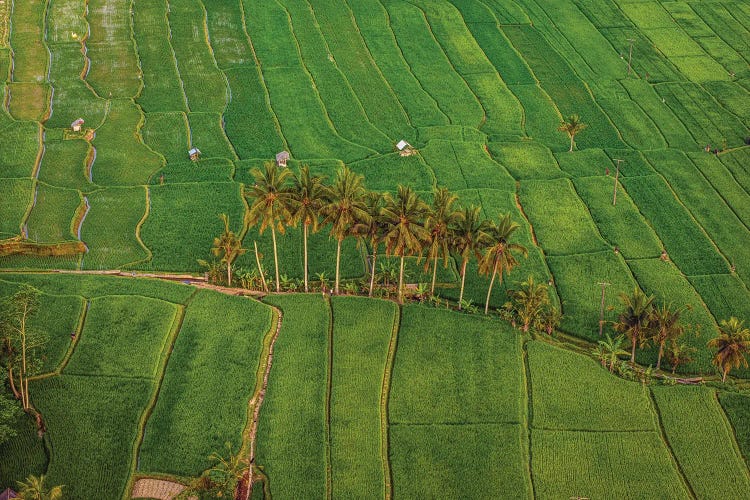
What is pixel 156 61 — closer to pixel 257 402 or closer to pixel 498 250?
pixel 498 250

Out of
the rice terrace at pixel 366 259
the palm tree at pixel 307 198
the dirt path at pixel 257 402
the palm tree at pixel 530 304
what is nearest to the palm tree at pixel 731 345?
the rice terrace at pixel 366 259

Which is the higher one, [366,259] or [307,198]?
[307,198]

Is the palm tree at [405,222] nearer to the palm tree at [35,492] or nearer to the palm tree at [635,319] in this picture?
the palm tree at [635,319]

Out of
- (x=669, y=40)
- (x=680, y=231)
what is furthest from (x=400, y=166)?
(x=669, y=40)

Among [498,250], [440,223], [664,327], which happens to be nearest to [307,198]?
[440,223]

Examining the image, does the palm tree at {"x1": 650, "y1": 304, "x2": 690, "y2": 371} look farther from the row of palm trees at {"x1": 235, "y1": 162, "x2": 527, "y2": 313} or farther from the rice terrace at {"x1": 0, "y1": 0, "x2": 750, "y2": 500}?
the row of palm trees at {"x1": 235, "y1": 162, "x2": 527, "y2": 313}

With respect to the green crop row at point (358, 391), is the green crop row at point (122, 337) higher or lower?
lower
